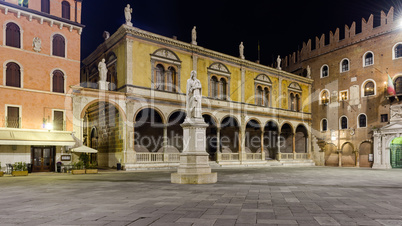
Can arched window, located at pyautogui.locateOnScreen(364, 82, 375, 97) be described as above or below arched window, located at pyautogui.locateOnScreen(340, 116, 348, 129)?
above

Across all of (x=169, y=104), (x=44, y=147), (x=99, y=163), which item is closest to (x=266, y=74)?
(x=169, y=104)

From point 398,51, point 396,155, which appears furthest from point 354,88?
point 396,155

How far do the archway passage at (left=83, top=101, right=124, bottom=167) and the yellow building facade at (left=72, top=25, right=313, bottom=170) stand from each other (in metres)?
0.08

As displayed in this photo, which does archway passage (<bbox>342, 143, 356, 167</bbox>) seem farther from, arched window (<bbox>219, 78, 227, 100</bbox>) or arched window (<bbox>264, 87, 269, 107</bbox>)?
arched window (<bbox>219, 78, 227, 100</bbox>)

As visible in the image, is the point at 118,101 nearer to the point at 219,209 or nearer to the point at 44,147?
the point at 44,147

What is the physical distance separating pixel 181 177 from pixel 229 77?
18514 millimetres

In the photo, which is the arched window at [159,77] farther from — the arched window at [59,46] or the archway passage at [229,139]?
the archway passage at [229,139]

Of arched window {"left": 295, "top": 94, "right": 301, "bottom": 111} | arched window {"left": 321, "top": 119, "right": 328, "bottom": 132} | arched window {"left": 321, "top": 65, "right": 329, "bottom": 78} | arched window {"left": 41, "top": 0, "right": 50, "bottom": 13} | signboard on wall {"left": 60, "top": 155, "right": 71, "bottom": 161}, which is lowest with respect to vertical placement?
signboard on wall {"left": 60, "top": 155, "right": 71, "bottom": 161}

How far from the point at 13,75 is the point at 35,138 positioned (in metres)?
4.51

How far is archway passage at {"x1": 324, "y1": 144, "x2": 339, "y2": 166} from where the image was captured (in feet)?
104

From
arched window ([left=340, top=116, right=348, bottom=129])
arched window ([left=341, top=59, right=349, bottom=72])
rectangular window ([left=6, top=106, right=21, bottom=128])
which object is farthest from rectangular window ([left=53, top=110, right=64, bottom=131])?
arched window ([left=341, top=59, right=349, bottom=72])

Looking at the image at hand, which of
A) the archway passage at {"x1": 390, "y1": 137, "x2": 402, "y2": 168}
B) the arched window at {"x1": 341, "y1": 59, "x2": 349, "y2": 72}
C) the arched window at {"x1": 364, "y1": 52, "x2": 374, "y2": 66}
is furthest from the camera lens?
the arched window at {"x1": 341, "y1": 59, "x2": 349, "y2": 72}

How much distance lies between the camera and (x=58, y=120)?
20531 millimetres

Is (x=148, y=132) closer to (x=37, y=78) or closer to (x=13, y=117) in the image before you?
(x=37, y=78)
